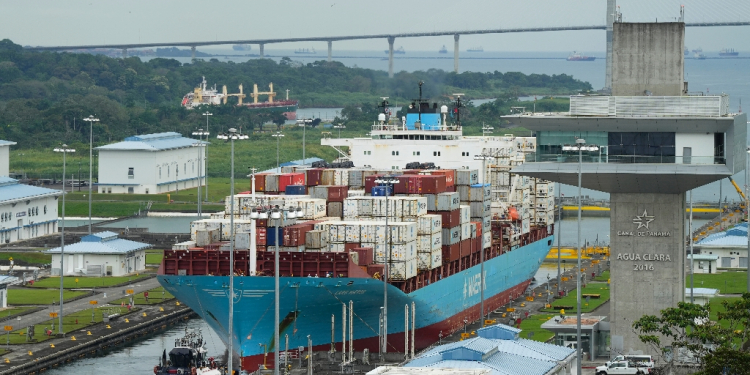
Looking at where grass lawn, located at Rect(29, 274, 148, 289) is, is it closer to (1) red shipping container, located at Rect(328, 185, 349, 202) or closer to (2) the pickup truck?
(1) red shipping container, located at Rect(328, 185, 349, 202)

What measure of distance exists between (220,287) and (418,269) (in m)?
13.0

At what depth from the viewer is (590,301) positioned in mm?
90312

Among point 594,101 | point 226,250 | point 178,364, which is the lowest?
point 178,364

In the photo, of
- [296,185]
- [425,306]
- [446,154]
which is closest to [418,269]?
[425,306]

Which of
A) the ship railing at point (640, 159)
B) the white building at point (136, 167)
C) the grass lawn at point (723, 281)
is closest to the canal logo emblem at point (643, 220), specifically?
the ship railing at point (640, 159)

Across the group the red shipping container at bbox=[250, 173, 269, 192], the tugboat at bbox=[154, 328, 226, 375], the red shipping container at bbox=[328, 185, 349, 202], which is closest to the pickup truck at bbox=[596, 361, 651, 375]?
the tugboat at bbox=[154, 328, 226, 375]

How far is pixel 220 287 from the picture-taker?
225 feet

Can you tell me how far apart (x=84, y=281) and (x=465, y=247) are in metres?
28.1

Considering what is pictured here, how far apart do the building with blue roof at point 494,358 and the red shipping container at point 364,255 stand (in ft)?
50.2

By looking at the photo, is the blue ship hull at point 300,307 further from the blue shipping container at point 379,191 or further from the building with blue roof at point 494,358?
the building with blue roof at point 494,358

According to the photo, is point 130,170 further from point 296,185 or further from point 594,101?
point 594,101

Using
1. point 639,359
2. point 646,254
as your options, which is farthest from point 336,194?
point 639,359

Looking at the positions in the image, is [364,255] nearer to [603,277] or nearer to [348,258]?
[348,258]

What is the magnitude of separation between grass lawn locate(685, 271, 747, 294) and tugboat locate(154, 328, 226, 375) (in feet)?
117
